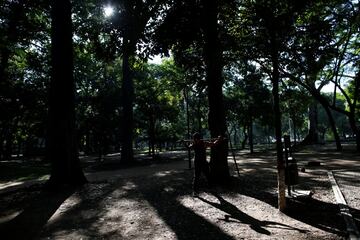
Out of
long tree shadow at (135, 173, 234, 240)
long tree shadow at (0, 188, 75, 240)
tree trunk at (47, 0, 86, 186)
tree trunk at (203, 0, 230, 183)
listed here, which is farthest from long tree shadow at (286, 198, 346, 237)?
tree trunk at (47, 0, 86, 186)

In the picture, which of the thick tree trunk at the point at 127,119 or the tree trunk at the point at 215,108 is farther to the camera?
the thick tree trunk at the point at 127,119

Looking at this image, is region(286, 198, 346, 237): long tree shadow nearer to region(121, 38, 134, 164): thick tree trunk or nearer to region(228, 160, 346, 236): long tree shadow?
region(228, 160, 346, 236): long tree shadow

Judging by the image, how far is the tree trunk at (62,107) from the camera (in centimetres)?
1287

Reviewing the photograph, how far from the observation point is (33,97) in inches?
1362

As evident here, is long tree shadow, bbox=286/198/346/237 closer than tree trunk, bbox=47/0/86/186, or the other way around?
long tree shadow, bbox=286/198/346/237

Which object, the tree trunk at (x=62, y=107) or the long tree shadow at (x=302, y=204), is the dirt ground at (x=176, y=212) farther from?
the tree trunk at (x=62, y=107)

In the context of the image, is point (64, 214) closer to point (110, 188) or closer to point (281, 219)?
point (110, 188)

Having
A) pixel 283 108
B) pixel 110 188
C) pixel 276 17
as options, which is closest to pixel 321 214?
pixel 276 17

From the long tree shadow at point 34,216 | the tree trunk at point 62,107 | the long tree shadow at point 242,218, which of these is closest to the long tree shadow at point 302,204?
the long tree shadow at point 242,218

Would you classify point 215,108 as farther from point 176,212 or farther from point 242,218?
point 242,218

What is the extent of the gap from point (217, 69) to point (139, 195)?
4.52 metres

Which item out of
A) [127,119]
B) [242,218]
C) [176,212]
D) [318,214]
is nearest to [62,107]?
[176,212]

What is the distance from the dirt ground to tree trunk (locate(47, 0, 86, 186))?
1.09 metres

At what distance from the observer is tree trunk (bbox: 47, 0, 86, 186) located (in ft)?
42.2
